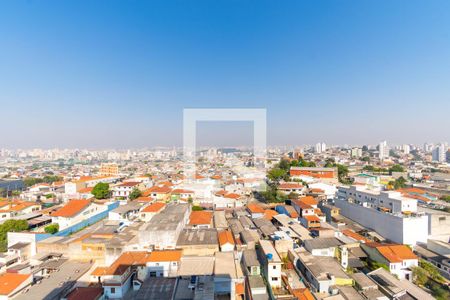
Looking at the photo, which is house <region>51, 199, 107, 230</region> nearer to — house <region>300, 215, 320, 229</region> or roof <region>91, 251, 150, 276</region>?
roof <region>91, 251, 150, 276</region>

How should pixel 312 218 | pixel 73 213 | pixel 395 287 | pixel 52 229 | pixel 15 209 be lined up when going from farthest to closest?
pixel 15 209
pixel 73 213
pixel 312 218
pixel 52 229
pixel 395 287

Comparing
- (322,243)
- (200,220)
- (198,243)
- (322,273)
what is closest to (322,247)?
(322,243)

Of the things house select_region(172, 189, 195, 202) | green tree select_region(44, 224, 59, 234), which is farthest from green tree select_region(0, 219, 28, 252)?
house select_region(172, 189, 195, 202)

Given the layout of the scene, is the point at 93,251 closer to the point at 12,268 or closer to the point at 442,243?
the point at 12,268

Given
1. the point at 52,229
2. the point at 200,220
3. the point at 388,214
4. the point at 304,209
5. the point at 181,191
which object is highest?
the point at 388,214

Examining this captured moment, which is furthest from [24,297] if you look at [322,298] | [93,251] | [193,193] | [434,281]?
[434,281]

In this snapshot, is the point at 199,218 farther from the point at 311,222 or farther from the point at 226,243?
the point at 311,222
